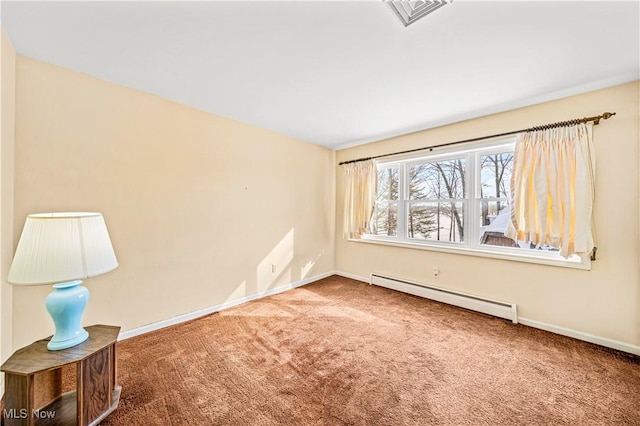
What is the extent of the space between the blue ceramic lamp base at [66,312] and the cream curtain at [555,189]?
362 cm

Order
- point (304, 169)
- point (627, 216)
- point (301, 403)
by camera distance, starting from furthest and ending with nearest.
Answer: point (304, 169)
point (627, 216)
point (301, 403)

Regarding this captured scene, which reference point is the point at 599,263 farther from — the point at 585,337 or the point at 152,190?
the point at 152,190

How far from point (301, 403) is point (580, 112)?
3.40m

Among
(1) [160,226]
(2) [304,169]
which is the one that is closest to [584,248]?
(2) [304,169]

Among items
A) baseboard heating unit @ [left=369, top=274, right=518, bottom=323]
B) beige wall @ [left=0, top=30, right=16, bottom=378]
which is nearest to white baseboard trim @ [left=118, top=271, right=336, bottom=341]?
beige wall @ [left=0, top=30, right=16, bottom=378]

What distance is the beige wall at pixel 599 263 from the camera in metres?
2.04

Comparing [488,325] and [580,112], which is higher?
[580,112]

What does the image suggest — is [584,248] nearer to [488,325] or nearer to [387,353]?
[488,325]

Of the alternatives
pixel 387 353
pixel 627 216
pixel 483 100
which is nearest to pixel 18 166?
pixel 387 353

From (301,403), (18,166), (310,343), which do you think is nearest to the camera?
(301,403)

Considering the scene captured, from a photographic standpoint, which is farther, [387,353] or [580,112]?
[580,112]

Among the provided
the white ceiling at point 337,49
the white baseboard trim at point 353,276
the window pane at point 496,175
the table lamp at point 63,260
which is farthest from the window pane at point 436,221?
the table lamp at point 63,260

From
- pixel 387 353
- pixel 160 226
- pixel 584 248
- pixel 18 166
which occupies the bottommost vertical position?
pixel 387 353

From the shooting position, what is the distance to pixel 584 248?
215cm
